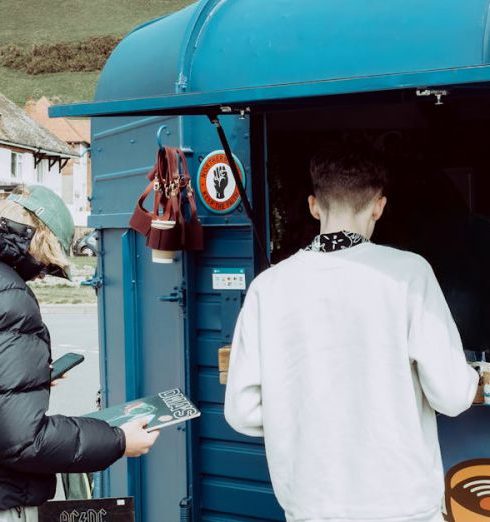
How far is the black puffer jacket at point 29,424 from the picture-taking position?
99.3 inches

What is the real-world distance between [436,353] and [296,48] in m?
1.89

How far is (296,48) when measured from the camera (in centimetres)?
374

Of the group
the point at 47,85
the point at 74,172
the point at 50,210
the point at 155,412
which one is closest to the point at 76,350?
the point at 155,412

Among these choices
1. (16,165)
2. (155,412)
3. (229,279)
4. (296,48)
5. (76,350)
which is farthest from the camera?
(16,165)

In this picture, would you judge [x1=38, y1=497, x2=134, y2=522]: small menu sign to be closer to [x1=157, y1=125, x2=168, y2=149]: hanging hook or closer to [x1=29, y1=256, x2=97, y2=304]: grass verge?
[x1=157, y1=125, x2=168, y2=149]: hanging hook

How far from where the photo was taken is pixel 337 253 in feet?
7.95

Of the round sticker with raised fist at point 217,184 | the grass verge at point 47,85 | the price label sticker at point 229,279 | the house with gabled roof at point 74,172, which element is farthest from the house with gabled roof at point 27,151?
the price label sticker at point 229,279

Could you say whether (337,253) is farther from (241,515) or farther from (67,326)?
(67,326)

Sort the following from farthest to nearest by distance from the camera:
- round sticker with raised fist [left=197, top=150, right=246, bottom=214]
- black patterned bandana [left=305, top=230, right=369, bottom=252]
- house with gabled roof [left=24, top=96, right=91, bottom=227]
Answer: house with gabled roof [left=24, top=96, right=91, bottom=227] < round sticker with raised fist [left=197, top=150, right=246, bottom=214] < black patterned bandana [left=305, top=230, right=369, bottom=252]

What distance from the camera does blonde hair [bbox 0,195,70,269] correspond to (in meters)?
2.86

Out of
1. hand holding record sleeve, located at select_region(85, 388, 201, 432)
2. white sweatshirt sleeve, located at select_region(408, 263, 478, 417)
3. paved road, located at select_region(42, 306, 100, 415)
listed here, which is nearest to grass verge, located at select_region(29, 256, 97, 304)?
paved road, located at select_region(42, 306, 100, 415)

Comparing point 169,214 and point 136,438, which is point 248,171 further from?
point 136,438

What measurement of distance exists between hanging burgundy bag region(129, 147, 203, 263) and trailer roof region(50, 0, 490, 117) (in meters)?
0.39

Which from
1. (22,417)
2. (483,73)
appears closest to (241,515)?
(22,417)
